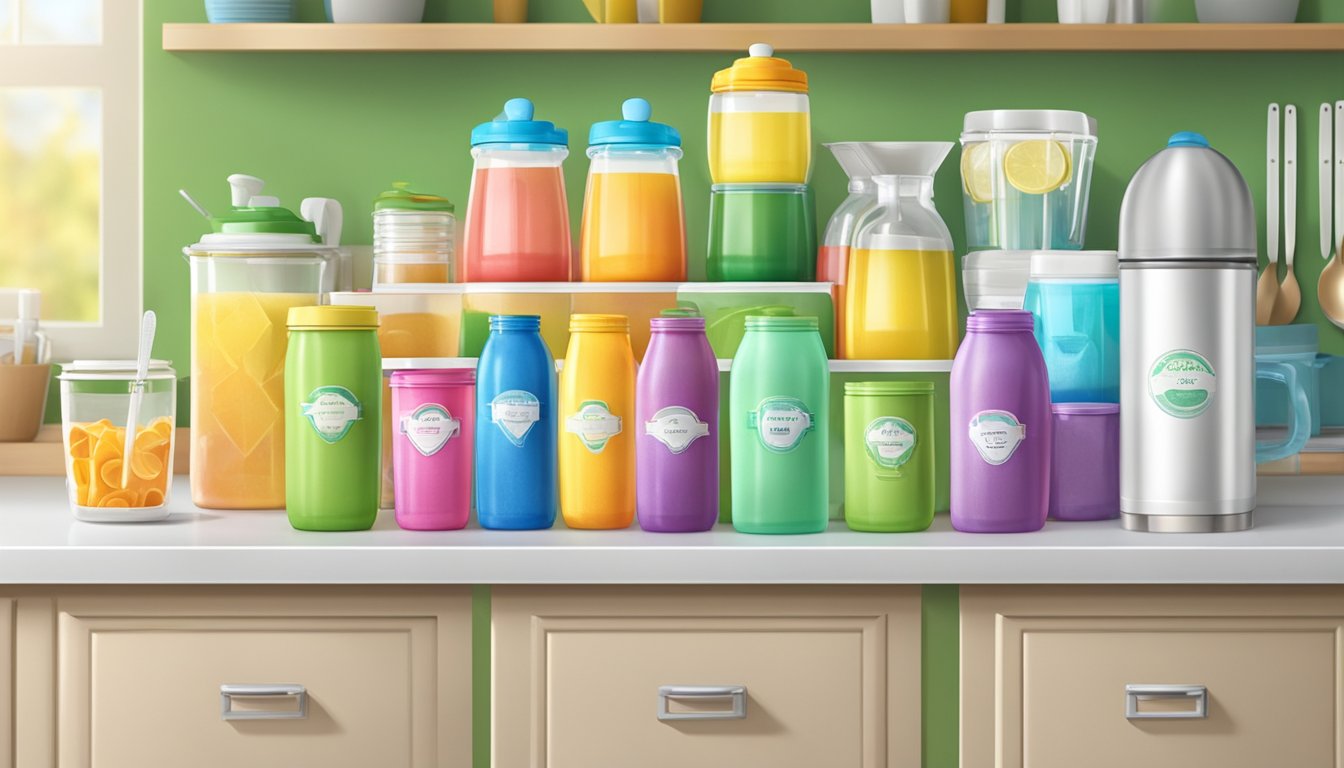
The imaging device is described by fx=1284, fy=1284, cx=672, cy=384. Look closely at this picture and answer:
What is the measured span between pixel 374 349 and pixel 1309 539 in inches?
39.2

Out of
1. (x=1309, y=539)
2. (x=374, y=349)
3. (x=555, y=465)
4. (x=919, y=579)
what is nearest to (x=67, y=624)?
(x=374, y=349)

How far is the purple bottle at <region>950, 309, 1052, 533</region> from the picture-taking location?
4.41ft

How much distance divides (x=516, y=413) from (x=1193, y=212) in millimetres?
734

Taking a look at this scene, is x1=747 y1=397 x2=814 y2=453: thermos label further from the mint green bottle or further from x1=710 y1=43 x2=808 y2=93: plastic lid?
x1=710 y1=43 x2=808 y2=93: plastic lid

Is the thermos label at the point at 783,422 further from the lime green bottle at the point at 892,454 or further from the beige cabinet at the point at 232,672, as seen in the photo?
the beige cabinet at the point at 232,672

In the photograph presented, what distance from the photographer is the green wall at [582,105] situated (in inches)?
74.9

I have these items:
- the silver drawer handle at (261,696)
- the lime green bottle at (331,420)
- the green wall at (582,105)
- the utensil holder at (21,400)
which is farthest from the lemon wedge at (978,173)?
the utensil holder at (21,400)

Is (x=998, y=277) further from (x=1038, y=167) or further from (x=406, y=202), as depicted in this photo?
(x=406, y=202)

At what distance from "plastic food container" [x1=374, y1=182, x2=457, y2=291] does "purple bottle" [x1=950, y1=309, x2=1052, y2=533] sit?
0.68 metres

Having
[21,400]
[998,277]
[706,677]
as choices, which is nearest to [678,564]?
[706,677]

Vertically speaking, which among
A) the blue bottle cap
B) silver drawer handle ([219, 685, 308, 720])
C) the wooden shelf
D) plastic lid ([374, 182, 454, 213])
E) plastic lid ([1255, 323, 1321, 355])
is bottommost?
silver drawer handle ([219, 685, 308, 720])

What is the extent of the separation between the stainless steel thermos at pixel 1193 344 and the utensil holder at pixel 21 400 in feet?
4.97

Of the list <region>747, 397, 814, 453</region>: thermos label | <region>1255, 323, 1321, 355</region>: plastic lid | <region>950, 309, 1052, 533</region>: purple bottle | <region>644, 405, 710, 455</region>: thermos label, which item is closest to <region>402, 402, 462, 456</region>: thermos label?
<region>644, 405, 710, 455</region>: thermos label

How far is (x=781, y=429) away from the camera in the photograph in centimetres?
133
